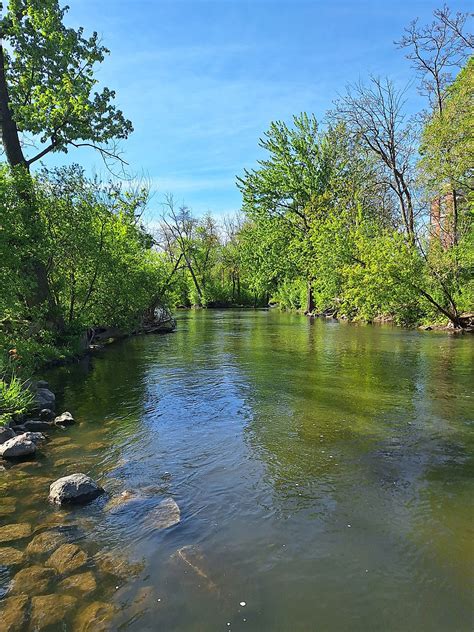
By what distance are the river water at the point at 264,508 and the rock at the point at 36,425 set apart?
715mm

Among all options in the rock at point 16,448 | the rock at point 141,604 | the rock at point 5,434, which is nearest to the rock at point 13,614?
the rock at point 141,604

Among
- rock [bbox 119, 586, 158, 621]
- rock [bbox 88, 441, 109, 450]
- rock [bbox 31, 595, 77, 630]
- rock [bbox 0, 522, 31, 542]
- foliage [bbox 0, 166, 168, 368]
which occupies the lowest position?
rock [bbox 119, 586, 158, 621]

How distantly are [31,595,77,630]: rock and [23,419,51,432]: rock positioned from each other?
5.18 metres

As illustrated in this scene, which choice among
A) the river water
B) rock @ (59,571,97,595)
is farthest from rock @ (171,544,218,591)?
rock @ (59,571,97,595)

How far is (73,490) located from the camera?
225 inches

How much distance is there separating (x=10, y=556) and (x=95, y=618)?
149cm

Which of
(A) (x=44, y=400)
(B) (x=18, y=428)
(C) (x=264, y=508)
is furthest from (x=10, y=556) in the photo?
(A) (x=44, y=400)

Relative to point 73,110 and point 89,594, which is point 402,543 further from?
point 73,110

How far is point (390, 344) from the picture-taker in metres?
20.4

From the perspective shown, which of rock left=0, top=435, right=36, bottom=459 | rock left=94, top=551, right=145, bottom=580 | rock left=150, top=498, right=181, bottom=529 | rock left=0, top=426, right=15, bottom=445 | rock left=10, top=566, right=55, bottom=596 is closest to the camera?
rock left=10, top=566, right=55, bottom=596

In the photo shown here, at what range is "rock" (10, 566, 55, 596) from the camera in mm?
4019

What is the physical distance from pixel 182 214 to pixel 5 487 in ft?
205

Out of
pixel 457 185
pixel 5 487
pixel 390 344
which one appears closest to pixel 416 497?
pixel 5 487

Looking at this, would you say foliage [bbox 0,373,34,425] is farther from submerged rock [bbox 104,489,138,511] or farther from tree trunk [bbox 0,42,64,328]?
tree trunk [bbox 0,42,64,328]
